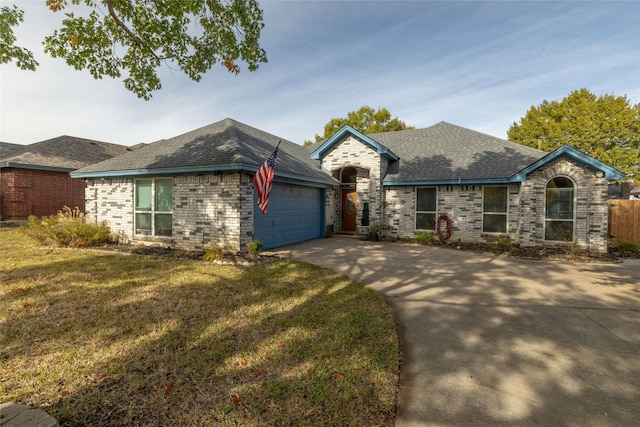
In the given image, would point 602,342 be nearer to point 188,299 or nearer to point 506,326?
point 506,326

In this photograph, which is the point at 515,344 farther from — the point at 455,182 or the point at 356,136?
the point at 356,136

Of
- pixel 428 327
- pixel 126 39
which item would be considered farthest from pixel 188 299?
pixel 126 39

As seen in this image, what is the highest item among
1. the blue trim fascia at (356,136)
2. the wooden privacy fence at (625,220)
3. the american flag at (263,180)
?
the blue trim fascia at (356,136)

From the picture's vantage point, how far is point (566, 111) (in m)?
34.1

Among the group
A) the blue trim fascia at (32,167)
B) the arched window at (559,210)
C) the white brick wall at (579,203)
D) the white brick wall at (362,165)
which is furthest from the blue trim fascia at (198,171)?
the arched window at (559,210)

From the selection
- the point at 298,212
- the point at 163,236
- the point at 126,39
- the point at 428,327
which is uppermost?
the point at 126,39

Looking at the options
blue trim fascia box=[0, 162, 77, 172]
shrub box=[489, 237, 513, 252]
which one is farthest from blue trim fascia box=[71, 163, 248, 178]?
shrub box=[489, 237, 513, 252]

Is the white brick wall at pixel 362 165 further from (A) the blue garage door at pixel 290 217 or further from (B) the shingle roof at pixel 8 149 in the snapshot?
(B) the shingle roof at pixel 8 149

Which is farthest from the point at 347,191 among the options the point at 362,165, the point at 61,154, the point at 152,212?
the point at 61,154

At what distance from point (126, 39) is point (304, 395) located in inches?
511

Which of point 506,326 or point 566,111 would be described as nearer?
point 506,326

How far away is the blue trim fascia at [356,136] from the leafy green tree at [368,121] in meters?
25.1

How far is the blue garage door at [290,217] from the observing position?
35.3ft

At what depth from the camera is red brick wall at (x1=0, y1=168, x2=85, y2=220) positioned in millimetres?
16734
